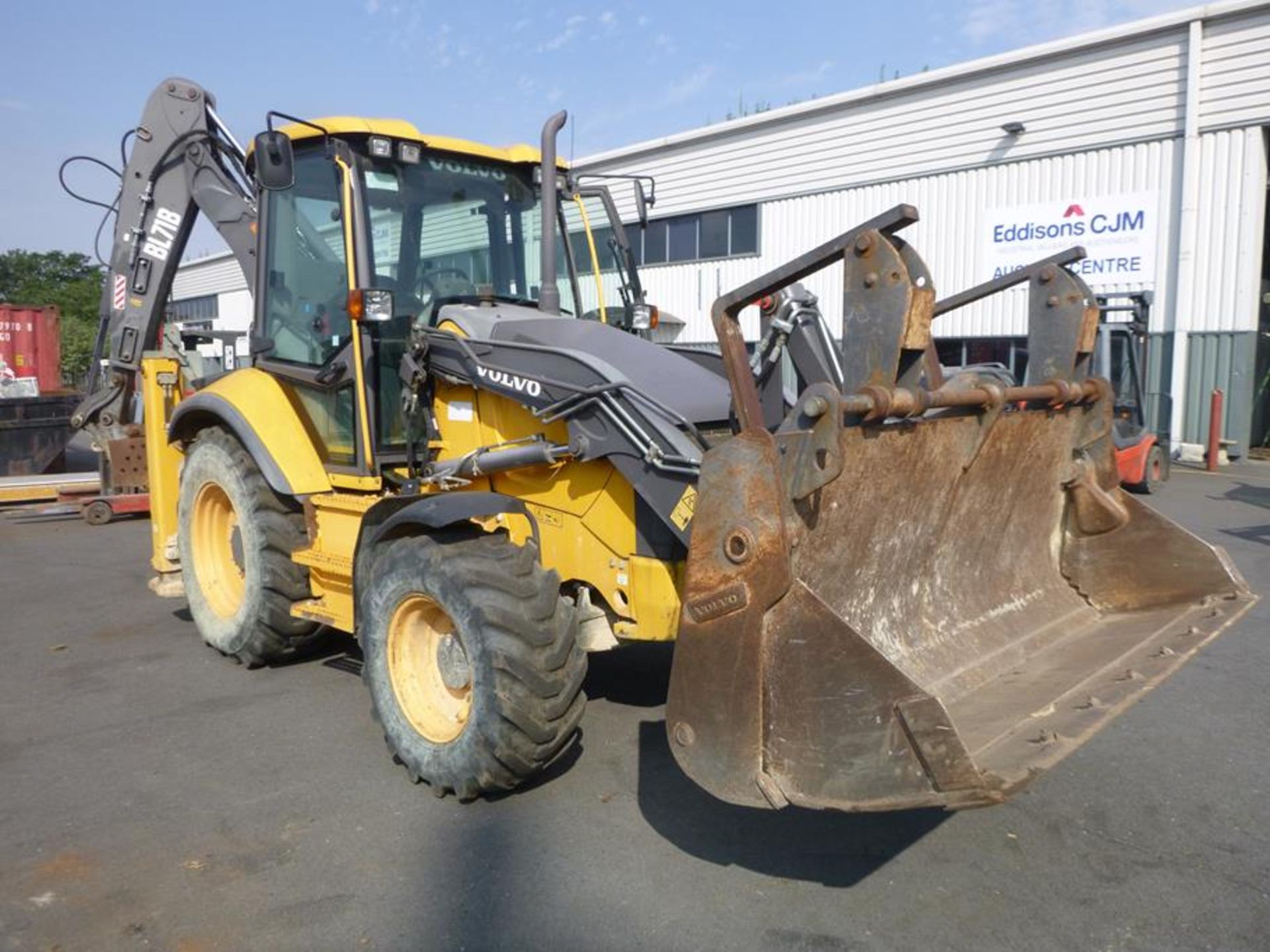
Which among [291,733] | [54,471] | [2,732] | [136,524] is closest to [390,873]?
[291,733]

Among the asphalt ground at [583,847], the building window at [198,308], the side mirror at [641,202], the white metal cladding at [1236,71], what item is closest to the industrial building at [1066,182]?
the white metal cladding at [1236,71]

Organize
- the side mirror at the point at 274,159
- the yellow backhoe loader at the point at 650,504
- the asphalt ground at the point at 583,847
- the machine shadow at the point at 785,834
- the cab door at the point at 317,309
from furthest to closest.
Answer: the cab door at the point at 317,309, the side mirror at the point at 274,159, the machine shadow at the point at 785,834, the asphalt ground at the point at 583,847, the yellow backhoe loader at the point at 650,504

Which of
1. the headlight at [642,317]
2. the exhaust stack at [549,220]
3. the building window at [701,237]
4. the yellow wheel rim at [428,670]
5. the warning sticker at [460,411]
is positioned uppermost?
the building window at [701,237]

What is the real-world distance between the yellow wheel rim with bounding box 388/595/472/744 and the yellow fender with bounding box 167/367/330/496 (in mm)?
1348

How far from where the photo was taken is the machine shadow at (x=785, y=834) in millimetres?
3445

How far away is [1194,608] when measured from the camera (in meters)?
4.13

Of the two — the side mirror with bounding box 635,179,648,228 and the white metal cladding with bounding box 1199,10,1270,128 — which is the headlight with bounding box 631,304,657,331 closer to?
the side mirror with bounding box 635,179,648,228

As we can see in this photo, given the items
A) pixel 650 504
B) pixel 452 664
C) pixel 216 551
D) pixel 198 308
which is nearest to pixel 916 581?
pixel 650 504

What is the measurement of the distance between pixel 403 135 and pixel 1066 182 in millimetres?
14695

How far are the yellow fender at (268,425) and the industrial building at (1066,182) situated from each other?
13.1 m

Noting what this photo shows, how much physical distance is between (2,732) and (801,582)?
4120 mm

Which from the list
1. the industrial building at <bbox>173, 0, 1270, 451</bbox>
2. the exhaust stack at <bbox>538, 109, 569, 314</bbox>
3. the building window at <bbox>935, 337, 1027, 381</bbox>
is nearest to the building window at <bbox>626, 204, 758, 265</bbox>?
the industrial building at <bbox>173, 0, 1270, 451</bbox>

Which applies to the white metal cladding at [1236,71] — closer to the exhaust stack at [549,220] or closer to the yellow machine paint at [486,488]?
the yellow machine paint at [486,488]

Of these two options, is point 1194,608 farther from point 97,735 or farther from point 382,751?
point 97,735
